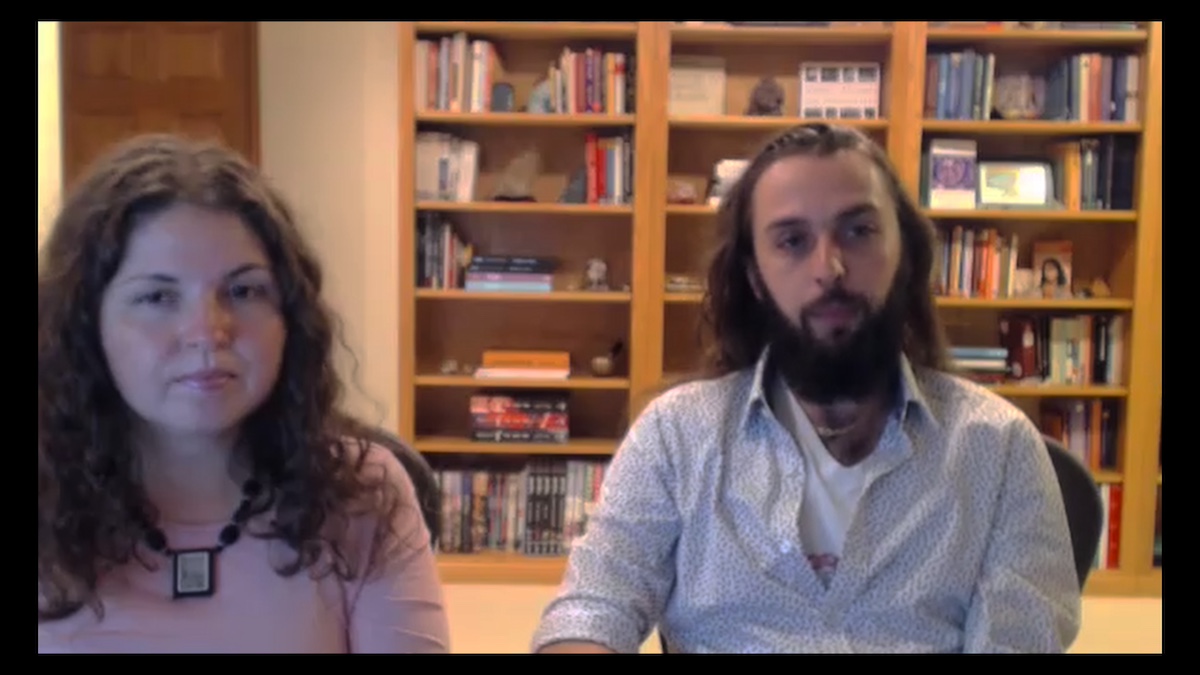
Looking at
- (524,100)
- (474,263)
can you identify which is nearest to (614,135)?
(524,100)

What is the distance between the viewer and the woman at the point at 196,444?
114 cm

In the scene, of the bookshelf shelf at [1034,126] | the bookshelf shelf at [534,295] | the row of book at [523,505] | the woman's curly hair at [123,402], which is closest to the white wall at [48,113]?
the bookshelf shelf at [534,295]

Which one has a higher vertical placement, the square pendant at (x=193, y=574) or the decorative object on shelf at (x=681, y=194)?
the decorative object on shelf at (x=681, y=194)

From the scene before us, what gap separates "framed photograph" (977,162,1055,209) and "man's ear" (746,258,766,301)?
7.29ft

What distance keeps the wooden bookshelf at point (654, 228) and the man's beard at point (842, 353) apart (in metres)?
1.94

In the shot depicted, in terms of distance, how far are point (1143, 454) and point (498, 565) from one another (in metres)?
2.22

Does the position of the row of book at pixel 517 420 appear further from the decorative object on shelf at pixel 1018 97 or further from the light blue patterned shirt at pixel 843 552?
the light blue patterned shirt at pixel 843 552

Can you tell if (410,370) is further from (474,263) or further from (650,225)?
(650,225)

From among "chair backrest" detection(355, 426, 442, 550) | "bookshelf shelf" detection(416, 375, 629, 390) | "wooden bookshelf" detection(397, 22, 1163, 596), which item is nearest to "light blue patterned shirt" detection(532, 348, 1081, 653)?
"chair backrest" detection(355, 426, 442, 550)

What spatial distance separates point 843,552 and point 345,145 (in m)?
2.92

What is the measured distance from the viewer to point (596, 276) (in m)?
3.74

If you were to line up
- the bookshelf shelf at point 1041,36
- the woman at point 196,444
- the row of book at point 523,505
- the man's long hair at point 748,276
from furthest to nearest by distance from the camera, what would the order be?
the row of book at point 523,505 → the bookshelf shelf at point 1041,36 → the man's long hair at point 748,276 → the woman at point 196,444

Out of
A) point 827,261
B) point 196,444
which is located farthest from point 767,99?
point 196,444

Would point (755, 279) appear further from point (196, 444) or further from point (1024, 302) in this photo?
point (1024, 302)
